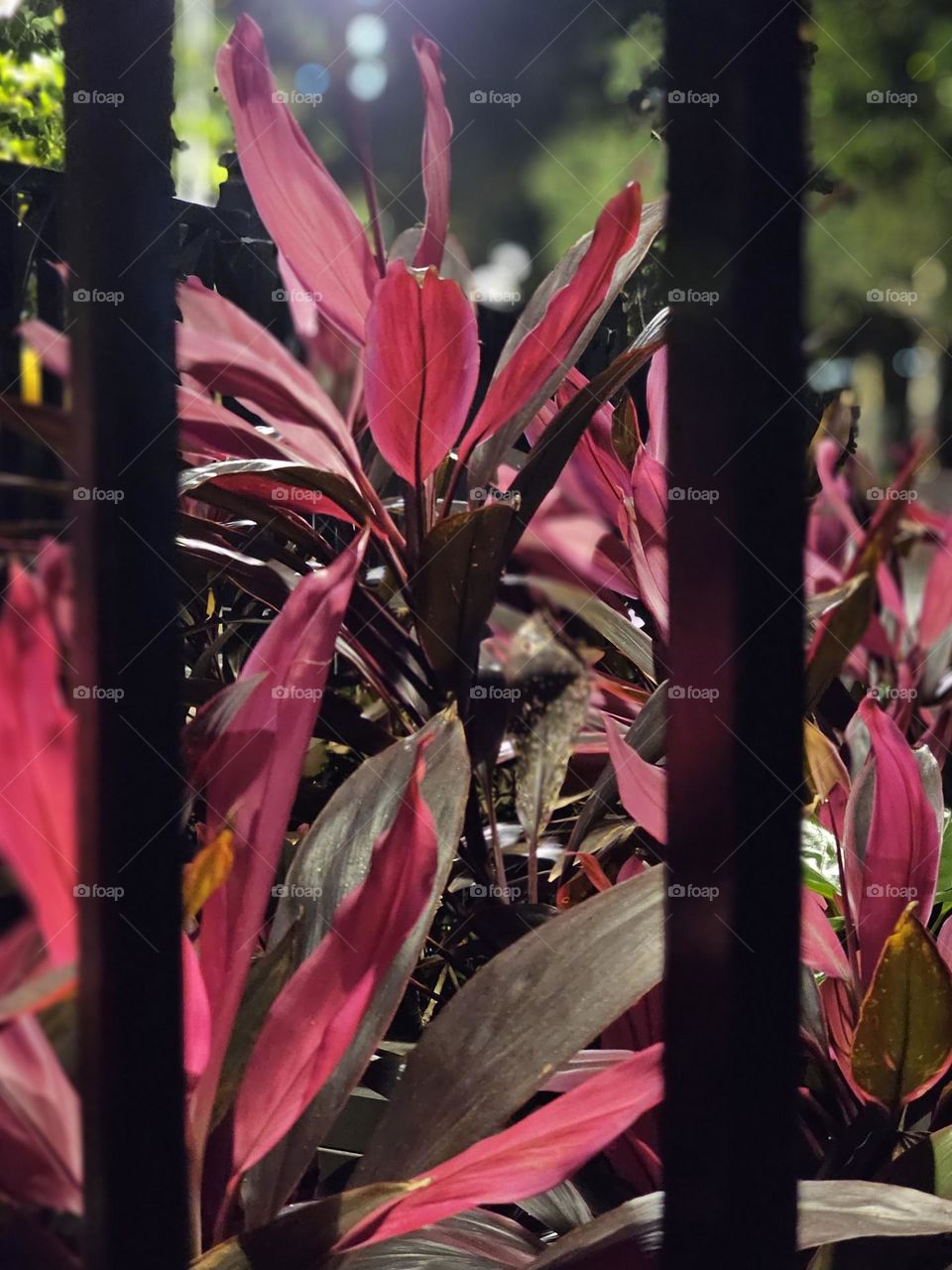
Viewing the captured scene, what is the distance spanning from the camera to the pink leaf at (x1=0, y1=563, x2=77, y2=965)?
1.07 feet

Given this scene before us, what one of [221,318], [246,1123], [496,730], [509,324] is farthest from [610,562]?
[509,324]

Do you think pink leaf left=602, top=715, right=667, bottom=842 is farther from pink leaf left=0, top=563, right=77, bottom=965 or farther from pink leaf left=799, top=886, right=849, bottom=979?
pink leaf left=0, top=563, right=77, bottom=965

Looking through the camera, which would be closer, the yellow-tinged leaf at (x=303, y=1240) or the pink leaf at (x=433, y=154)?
the yellow-tinged leaf at (x=303, y=1240)

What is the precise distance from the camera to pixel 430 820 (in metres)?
0.44

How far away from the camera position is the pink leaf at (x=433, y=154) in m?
0.61

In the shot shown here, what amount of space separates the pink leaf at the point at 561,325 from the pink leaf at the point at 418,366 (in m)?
0.03

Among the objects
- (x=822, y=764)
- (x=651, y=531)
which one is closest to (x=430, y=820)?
(x=651, y=531)

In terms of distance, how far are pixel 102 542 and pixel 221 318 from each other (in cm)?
22
